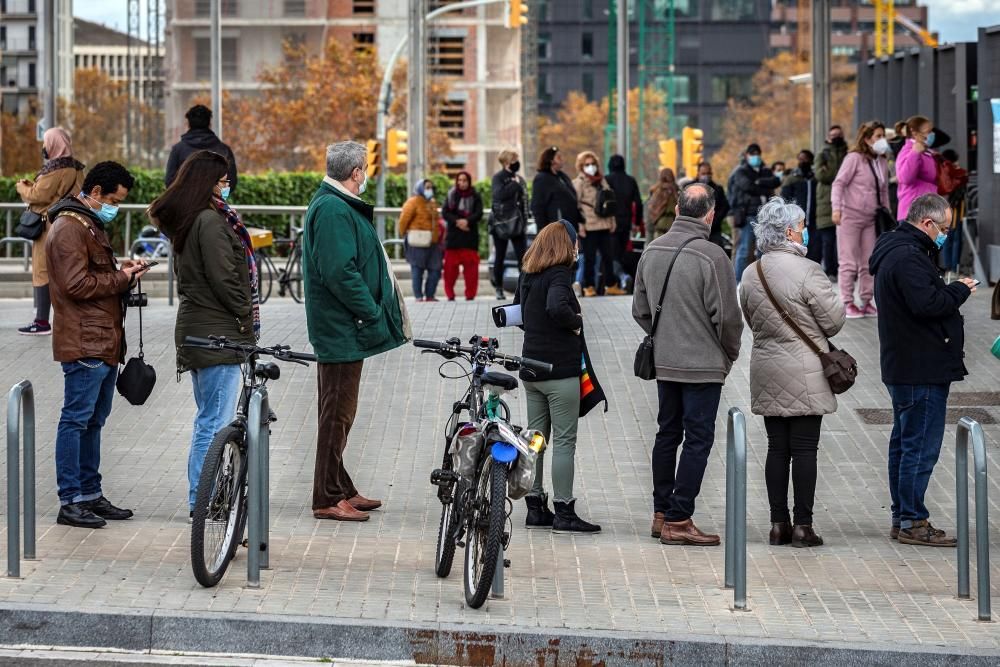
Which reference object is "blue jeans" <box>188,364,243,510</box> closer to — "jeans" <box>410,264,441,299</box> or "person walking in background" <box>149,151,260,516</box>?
"person walking in background" <box>149,151,260,516</box>

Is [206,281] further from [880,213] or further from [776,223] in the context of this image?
[880,213]

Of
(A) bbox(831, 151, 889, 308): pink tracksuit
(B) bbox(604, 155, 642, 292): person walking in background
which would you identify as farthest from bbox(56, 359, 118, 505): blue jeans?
(B) bbox(604, 155, 642, 292): person walking in background

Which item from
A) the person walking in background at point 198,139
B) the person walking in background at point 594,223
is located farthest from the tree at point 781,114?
the person walking in background at point 198,139

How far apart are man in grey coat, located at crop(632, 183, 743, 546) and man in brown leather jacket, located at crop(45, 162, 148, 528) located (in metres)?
2.57

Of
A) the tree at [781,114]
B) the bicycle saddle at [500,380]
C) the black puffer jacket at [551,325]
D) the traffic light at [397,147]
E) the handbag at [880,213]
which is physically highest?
the tree at [781,114]

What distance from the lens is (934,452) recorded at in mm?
8883

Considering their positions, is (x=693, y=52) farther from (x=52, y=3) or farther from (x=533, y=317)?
(x=533, y=317)

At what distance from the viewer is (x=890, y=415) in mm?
12133

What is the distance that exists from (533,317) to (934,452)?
2158 mm

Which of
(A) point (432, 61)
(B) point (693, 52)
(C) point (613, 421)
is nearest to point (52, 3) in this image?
(C) point (613, 421)

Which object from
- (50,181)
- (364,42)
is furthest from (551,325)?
(364,42)

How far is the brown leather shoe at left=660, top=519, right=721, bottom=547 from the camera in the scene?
28.6 feet

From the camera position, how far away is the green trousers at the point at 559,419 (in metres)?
8.88

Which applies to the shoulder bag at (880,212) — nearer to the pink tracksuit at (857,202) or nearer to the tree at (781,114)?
the pink tracksuit at (857,202)
